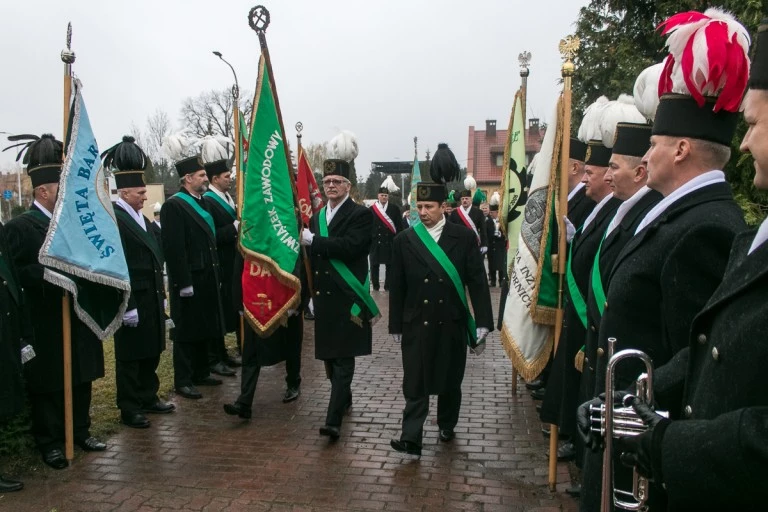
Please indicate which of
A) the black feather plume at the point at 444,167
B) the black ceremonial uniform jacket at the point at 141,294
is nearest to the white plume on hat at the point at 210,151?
the black ceremonial uniform jacket at the point at 141,294

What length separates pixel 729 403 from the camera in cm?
168

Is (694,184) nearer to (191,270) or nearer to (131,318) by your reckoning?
(131,318)

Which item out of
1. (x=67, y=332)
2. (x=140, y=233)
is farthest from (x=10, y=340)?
(x=140, y=233)

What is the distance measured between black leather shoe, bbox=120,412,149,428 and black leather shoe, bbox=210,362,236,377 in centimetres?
197

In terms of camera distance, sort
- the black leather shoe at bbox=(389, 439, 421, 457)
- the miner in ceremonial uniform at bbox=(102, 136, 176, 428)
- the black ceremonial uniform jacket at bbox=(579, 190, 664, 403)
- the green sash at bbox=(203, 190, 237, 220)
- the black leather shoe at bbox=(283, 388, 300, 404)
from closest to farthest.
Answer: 1. the black ceremonial uniform jacket at bbox=(579, 190, 664, 403)
2. the black leather shoe at bbox=(389, 439, 421, 457)
3. the miner in ceremonial uniform at bbox=(102, 136, 176, 428)
4. the black leather shoe at bbox=(283, 388, 300, 404)
5. the green sash at bbox=(203, 190, 237, 220)

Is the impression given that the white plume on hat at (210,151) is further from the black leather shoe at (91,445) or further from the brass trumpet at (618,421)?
the brass trumpet at (618,421)

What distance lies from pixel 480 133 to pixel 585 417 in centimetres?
5111

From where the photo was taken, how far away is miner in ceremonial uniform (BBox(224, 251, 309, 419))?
6.07 meters

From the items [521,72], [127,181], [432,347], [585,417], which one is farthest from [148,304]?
[585,417]

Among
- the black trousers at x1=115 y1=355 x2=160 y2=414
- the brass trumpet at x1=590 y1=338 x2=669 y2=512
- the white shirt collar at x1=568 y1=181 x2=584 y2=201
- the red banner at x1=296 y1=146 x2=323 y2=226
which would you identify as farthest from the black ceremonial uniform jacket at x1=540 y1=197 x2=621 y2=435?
the black trousers at x1=115 y1=355 x2=160 y2=414

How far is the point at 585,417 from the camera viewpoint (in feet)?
7.26

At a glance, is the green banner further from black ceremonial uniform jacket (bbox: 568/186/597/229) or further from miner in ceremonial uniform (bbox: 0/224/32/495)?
black ceremonial uniform jacket (bbox: 568/186/597/229)

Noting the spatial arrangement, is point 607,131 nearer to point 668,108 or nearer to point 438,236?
point 438,236

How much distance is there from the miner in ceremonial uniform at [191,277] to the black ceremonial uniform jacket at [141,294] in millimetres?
592
